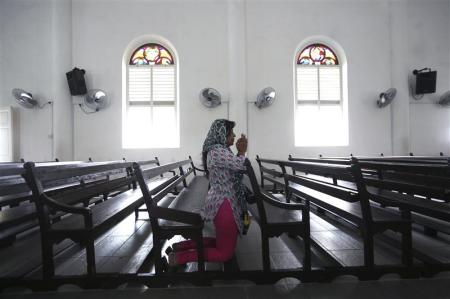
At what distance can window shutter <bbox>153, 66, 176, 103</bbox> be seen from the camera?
6855 millimetres

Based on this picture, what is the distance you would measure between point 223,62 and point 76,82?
3.73 metres

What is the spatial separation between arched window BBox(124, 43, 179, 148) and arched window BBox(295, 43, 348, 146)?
3490 millimetres

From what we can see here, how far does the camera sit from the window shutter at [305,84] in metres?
7.04

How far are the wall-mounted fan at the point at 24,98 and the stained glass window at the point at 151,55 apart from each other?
2607mm

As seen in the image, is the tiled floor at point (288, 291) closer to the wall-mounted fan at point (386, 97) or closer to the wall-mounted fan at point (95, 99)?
the wall-mounted fan at point (95, 99)

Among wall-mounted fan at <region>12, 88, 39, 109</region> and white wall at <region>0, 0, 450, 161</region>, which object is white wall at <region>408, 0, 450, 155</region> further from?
wall-mounted fan at <region>12, 88, 39, 109</region>

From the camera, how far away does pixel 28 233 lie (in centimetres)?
287

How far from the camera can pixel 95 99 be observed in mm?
6180

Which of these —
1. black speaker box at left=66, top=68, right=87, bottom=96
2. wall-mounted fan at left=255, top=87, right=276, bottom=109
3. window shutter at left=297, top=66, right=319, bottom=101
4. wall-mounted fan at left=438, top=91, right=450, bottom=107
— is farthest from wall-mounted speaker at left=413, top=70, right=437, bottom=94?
black speaker box at left=66, top=68, right=87, bottom=96

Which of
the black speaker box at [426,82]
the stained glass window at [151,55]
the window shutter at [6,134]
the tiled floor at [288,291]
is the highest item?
the stained glass window at [151,55]

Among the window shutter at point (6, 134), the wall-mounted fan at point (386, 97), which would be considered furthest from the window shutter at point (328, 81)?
the window shutter at point (6, 134)

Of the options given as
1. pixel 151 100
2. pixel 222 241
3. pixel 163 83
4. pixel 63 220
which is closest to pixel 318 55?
pixel 163 83

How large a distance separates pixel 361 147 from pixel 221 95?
13.4 feet

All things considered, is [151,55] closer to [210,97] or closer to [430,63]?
[210,97]
